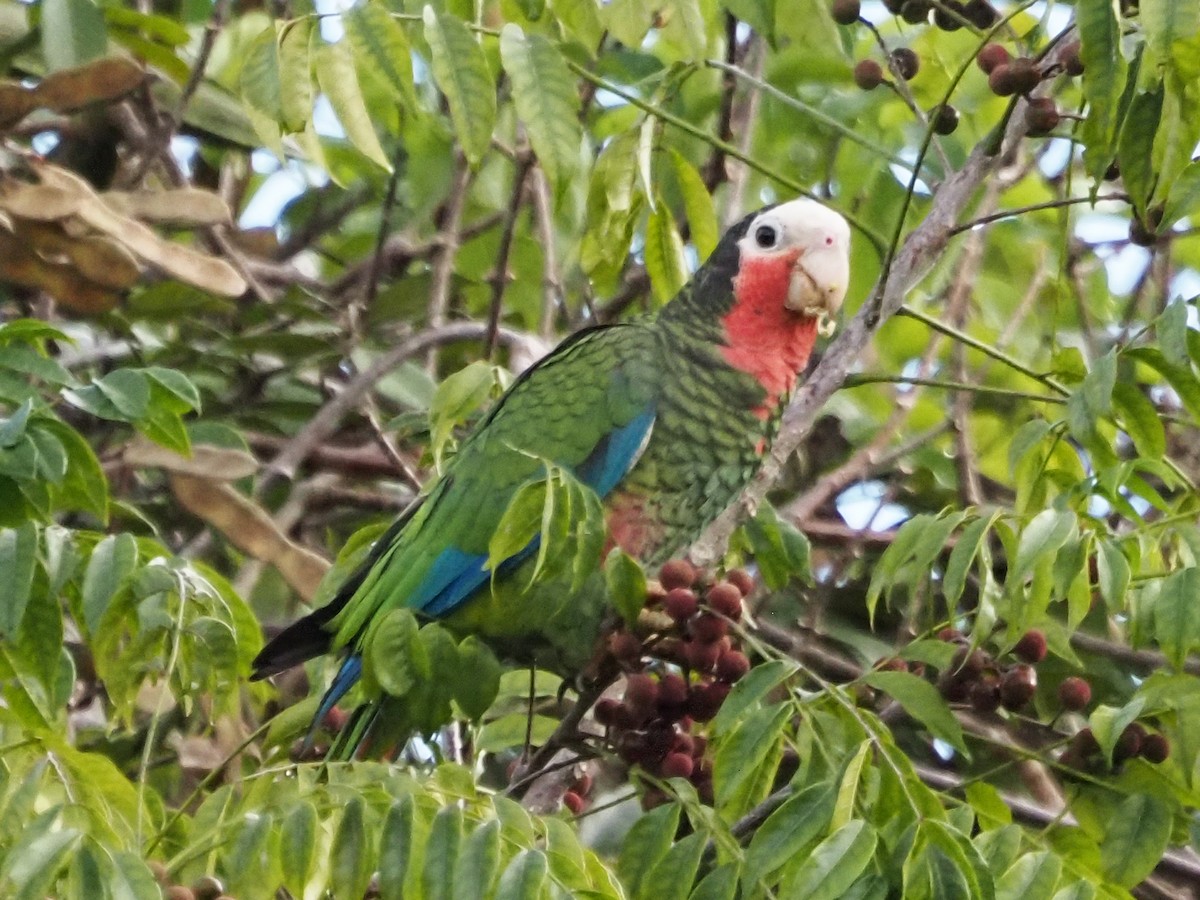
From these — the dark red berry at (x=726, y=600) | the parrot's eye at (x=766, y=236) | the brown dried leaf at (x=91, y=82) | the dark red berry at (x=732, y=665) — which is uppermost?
the brown dried leaf at (x=91, y=82)

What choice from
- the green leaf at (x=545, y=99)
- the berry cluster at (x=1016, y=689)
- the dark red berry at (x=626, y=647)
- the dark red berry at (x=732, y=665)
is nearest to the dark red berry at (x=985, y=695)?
the berry cluster at (x=1016, y=689)

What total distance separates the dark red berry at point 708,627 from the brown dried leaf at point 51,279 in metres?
1.07

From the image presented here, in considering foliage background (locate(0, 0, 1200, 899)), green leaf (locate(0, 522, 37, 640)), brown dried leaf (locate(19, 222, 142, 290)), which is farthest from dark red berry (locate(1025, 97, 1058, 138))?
brown dried leaf (locate(19, 222, 142, 290))

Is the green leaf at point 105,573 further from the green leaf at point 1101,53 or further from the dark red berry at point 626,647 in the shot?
the green leaf at point 1101,53

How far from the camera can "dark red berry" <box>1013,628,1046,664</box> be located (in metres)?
1.72

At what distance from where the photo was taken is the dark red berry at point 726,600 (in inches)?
65.7

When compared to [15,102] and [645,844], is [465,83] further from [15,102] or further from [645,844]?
A: [15,102]

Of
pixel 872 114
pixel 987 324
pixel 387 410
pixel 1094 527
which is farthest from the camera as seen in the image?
pixel 987 324

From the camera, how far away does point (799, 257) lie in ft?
7.48

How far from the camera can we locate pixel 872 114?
265 centimetres

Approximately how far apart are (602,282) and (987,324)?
3.77 feet

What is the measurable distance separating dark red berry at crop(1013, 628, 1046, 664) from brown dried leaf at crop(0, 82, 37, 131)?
1.48m

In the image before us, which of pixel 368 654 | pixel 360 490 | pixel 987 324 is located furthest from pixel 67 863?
pixel 987 324

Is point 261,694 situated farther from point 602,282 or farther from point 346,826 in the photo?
point 346,826
